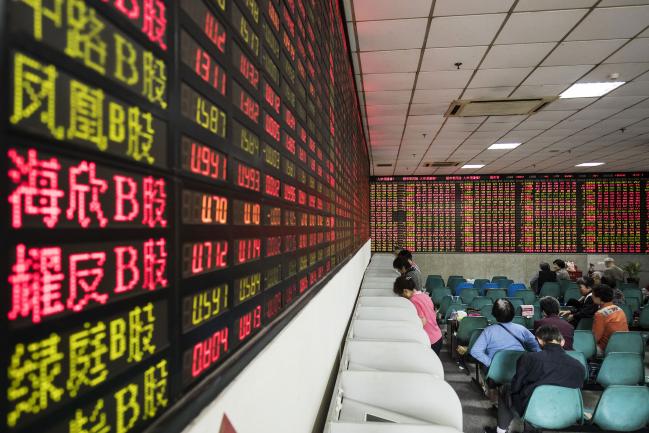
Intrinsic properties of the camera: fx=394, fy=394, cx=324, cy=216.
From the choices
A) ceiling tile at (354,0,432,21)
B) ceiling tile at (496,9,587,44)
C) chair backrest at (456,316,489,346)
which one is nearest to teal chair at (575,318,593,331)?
Result: chair backrest at (456,316,489,346)

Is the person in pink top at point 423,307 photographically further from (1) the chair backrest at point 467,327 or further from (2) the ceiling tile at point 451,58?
(2) the ceiling tile at point 451,58

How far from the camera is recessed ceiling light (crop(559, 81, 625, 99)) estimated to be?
490 centimetres

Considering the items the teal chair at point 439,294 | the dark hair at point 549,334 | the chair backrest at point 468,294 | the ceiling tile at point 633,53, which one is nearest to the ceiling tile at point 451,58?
the ceiling tile at point 633,53

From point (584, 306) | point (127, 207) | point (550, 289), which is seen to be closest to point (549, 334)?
point (584, 306)

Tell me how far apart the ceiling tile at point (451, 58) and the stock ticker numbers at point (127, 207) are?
134 inches

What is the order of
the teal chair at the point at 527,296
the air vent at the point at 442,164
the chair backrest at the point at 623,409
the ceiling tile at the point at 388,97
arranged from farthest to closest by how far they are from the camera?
the air vent at the point at 442,164 → the teal chair at the point at 527,296 → the ceiling tile at the point at 388,97 → the chair backrest at the point at 623,409

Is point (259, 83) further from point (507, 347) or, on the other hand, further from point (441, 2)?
point (507, 347)

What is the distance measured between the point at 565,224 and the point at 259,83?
45.3ft

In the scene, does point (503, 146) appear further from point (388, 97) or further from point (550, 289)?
point (388, 97)

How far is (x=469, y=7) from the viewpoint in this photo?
324cm

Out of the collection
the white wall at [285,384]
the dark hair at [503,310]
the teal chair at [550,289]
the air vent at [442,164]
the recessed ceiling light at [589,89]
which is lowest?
the teal chair at [550,289]

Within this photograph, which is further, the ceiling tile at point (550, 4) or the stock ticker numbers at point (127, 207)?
the ceiling tile at point (550, 4)

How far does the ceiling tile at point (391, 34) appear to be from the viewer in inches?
139

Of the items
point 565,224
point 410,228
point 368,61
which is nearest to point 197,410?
point 368,61
